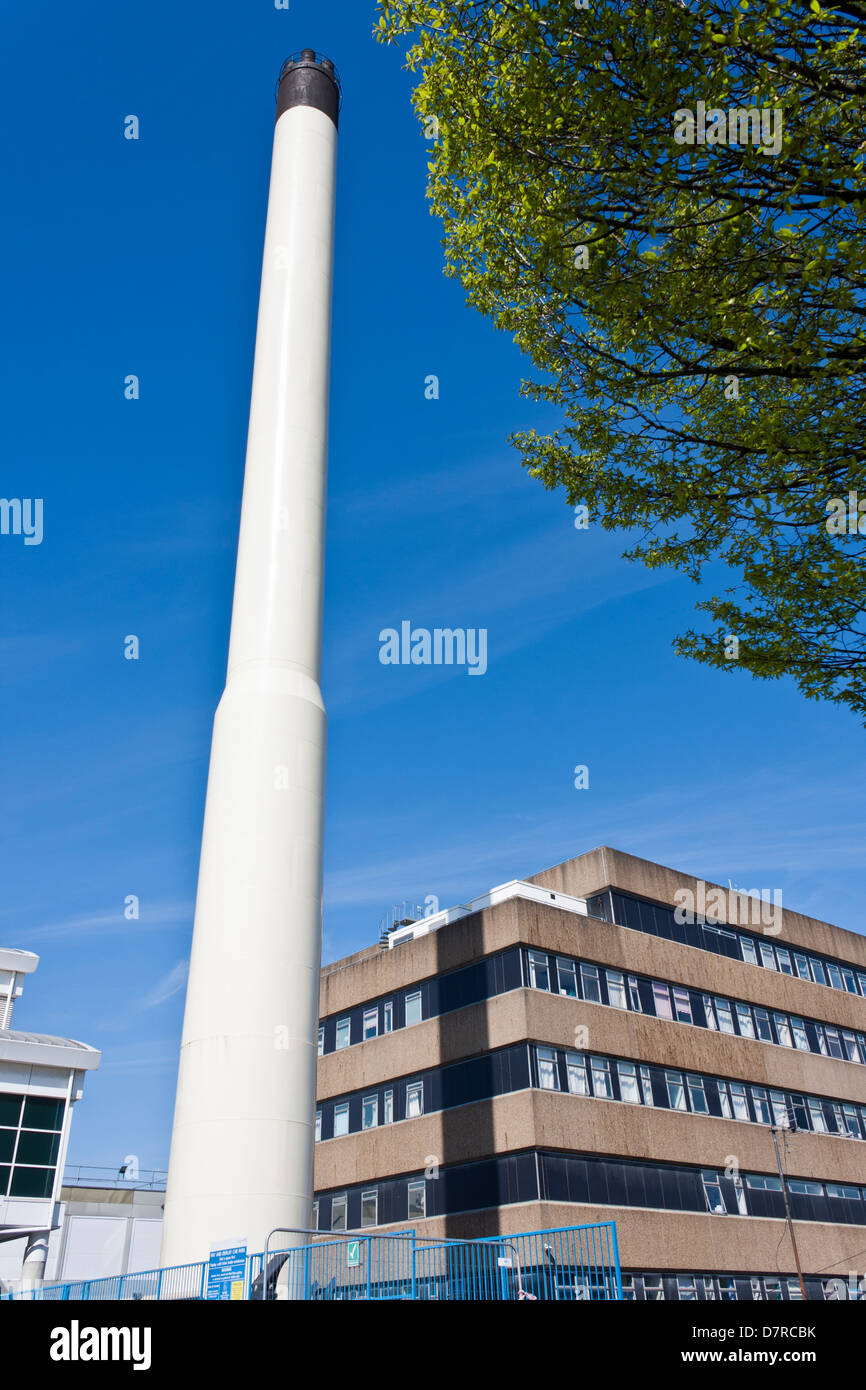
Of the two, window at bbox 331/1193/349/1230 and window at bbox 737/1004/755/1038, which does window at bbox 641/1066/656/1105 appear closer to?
window at bbox 737/1004/755/1038

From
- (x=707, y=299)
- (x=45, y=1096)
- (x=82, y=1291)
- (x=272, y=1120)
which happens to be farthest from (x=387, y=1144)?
(x=707, y=299)

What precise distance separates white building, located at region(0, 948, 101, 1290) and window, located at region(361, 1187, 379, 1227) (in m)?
11.7

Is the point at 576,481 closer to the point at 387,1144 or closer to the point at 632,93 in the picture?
the point at 632,93

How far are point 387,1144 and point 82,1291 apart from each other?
737 inches

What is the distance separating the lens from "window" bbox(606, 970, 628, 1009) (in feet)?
117

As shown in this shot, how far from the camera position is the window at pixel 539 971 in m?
33.3

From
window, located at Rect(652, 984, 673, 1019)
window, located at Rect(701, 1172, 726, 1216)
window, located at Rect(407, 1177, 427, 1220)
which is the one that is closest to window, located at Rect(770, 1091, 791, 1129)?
window, located at Rect(701, 1172, 726, 1216)

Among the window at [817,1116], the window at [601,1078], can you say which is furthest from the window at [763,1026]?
the window at [601,1078]

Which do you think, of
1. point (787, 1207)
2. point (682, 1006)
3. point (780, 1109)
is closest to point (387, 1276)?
point (682, 1006)

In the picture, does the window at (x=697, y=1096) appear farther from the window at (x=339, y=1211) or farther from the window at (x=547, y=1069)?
the window at (x=339, y=1211)

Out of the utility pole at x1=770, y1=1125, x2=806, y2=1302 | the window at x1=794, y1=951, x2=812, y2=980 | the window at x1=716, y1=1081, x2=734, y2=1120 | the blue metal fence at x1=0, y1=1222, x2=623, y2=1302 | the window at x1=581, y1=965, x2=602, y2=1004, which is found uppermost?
the window at x1=794, y1=951, x2=812, y2=980

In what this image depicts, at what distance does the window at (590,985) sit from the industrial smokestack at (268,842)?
17.6m

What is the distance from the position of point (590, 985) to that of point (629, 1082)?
347cm

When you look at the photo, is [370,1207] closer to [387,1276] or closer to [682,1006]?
[682,1006]
